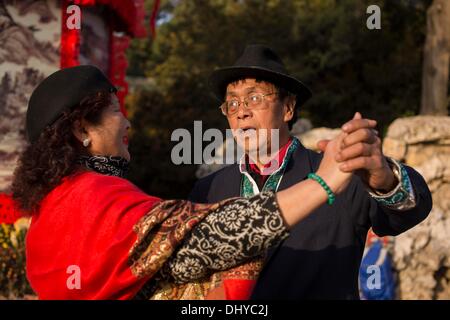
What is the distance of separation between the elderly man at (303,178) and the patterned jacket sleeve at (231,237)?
13 cm

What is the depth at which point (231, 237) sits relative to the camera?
193cm

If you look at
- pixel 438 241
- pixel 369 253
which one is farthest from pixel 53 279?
pixel 438 241

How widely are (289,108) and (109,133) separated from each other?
1425 millimetres

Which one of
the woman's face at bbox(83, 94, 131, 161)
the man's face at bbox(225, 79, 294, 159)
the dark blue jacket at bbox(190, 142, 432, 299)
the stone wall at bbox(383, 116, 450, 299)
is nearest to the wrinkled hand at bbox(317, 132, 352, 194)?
the dark blue jacket at bbox(190, 142, 432, 299)

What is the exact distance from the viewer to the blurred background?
873 cm

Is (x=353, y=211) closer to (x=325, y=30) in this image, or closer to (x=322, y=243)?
(x=322, y=243)

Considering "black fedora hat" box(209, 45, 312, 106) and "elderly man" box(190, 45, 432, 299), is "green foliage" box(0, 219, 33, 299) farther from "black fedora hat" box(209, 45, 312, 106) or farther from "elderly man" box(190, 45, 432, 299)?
"black fedora hat" box(209, 45, 312, 106)

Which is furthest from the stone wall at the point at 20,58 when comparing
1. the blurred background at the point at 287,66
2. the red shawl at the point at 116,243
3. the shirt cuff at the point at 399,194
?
the shirt cuff at the point at 399,194

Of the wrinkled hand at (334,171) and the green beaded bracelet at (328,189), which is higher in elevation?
the wrinkled hand at (334,171)

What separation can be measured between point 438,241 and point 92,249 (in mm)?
7264

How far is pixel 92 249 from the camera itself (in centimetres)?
205

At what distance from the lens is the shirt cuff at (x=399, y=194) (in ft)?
7.25

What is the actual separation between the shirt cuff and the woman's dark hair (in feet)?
3.82

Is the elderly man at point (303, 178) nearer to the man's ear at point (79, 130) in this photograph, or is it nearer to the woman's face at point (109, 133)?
the woman's face at point (109, 133)
